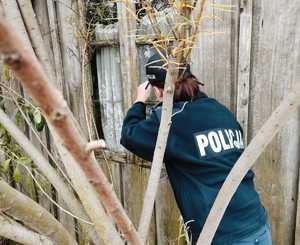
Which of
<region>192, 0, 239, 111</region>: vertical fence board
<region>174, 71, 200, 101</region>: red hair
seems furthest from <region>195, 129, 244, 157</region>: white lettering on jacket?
<region>192, 0, 239, 111</region>: vertical fence board

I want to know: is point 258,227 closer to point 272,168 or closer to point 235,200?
point 235,200

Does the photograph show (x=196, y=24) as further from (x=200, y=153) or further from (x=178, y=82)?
(x=200, y=153)

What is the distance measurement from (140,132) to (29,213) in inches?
31.1

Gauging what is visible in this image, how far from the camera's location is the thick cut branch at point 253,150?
140cm

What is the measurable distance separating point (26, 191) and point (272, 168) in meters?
2.48

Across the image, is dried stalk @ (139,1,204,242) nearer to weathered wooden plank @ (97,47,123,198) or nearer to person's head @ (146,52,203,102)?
person's head @ (146,52,203,102)

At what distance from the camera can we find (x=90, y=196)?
176cm

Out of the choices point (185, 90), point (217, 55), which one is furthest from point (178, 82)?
point (217, 55)

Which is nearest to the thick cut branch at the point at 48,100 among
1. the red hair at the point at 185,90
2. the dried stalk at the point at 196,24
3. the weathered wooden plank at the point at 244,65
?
the dried stalk at the point at 196,24

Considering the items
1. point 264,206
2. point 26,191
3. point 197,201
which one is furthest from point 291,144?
point 26,191

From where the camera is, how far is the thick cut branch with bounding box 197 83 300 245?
1399mm

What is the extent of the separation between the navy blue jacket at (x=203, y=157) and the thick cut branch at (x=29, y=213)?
2.22 ft

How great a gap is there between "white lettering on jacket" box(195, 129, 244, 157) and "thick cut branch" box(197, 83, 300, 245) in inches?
21.9

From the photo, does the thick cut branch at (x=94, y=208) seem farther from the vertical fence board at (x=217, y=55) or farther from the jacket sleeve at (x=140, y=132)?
the vertical fence board at (x=217, y=55)
